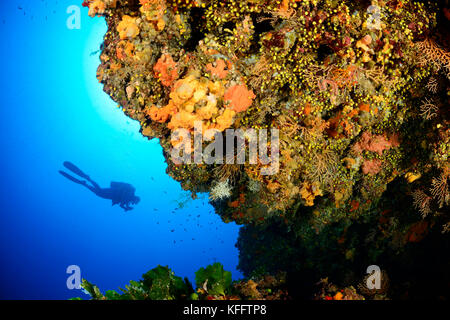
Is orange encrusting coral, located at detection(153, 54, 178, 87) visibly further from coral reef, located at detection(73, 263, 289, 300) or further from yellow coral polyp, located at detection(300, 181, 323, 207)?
yellow coral polyp, located at detection(300, 181, 323, 207)

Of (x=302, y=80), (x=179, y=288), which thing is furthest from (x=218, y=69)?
(x=179, y=288)

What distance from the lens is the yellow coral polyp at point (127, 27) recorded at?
4815 millimetres

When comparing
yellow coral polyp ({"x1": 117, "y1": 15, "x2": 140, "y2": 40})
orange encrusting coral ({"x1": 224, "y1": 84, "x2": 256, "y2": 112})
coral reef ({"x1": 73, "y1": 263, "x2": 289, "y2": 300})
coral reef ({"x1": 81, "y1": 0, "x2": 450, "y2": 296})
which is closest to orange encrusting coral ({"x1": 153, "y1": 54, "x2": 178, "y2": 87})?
coral reef ({"x1": 81, "y1": 0, "x2": 450, "y2": 296})

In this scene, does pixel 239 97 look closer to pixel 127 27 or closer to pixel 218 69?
pixel 218 69

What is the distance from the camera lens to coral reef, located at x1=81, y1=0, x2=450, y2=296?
431 cm

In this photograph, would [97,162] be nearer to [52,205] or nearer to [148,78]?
[52,205]

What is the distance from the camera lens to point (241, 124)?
5219 millimetres

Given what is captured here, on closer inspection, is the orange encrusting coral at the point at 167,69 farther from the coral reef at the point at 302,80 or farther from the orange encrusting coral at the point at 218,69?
the orange encrusting coral at the point at 218,69

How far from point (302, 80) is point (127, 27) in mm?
3769

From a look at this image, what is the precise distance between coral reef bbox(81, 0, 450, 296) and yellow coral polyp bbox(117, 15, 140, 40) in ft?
0.07

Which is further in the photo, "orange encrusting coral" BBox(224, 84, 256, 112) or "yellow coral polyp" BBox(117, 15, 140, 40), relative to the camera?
"yellow coral polyp" BBox(117, 15, 140, 40)

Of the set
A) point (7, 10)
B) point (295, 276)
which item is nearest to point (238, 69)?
point (295, 276)

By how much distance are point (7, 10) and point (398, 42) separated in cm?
4123

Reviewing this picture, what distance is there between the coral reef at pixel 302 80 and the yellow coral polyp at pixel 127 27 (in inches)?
0.8
